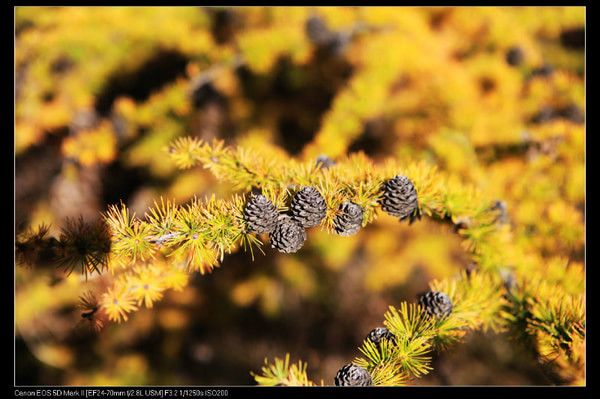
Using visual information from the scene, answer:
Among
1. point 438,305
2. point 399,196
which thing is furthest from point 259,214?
point 438,305

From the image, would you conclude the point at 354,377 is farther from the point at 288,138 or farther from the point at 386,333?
the point at 288,138

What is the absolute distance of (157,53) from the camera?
1.69 m

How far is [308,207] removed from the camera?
24.1 inches

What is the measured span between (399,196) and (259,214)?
218 millimetres

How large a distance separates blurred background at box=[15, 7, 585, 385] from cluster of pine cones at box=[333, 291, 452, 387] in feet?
1.32

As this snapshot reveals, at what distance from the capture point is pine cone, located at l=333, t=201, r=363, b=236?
2.09 ft

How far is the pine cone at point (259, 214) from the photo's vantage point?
61 cm

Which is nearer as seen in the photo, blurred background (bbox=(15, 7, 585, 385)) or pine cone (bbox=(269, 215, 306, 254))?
pine cone (bbox=(269, 215, 306, 254))

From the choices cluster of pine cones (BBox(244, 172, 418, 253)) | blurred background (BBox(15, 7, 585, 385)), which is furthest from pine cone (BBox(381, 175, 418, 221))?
blurred background (BBox(15, 7, 585, 385))

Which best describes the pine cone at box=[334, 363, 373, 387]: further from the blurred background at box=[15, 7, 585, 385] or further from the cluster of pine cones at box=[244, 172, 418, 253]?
the blurred background at box=[15, 7, 585, 385]

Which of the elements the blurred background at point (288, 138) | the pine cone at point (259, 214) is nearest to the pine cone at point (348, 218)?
the pine cone at point (259, 214)

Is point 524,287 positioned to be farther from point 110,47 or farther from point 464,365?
point 110,47

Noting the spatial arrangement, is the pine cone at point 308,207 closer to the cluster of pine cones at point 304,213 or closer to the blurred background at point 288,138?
the cluster of pine cones at point 304,213

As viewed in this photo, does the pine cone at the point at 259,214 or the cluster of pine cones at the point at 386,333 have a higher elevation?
the pine cone at the point at 259,214
